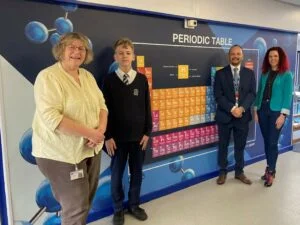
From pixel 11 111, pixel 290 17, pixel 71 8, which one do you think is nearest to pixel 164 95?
pixel 71 8

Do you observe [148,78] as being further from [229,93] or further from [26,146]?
[26,146]

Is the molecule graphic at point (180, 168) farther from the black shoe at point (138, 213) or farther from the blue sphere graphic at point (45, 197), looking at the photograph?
the blue sphere graphic at point (45, 197)

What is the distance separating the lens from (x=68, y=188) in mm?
1626

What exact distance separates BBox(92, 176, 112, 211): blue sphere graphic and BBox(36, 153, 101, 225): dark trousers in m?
0.71

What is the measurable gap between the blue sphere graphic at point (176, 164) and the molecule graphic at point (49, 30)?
64.2 inches

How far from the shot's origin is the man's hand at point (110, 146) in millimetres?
2203

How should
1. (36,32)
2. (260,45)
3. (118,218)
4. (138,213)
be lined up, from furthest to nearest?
(260,45) → (138,213) → (118,218) → (36,32)

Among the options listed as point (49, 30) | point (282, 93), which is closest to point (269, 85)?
point (282, 93)

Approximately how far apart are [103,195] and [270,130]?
1.87 metres

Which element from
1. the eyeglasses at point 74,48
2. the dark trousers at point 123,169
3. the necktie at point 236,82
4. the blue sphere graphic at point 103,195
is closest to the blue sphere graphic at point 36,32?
the eyeglasses at point 74,48

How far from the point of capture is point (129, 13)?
7.89ft

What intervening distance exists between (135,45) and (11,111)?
3.74 ft

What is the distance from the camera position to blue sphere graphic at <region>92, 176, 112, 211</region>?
2.44m

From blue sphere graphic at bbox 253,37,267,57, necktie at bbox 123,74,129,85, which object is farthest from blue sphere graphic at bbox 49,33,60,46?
blue sphere graphic at bbox 253,37,267,57
